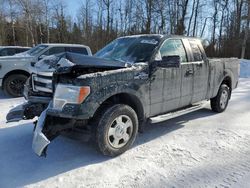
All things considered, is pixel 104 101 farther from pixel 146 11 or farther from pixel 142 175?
pixel 146 11

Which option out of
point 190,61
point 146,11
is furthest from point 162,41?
point 146,11

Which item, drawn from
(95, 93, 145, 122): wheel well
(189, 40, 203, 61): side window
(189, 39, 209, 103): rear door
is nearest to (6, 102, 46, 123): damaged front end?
(95, 93, 145, 122): wheel well

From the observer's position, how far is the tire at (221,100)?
6796 millimetres

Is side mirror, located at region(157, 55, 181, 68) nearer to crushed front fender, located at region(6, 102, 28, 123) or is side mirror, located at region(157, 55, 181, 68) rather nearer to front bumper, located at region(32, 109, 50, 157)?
front bumper, located at region(32, 109, 50, 157)

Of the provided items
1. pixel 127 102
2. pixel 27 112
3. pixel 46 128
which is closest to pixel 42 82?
pixel 27 112

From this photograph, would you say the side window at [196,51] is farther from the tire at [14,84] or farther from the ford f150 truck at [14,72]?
the tire at [14,84]

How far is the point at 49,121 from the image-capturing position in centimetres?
385

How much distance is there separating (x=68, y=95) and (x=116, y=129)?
962 mm

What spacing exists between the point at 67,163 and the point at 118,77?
4.90ft

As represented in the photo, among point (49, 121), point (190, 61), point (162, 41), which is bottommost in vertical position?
point (49, 121)

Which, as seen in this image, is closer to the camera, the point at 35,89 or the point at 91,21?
the point at 35,89

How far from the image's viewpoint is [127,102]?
4469mm

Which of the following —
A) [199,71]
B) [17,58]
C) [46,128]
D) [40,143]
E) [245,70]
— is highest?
[17,58]

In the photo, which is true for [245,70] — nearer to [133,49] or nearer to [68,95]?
[133,49]
